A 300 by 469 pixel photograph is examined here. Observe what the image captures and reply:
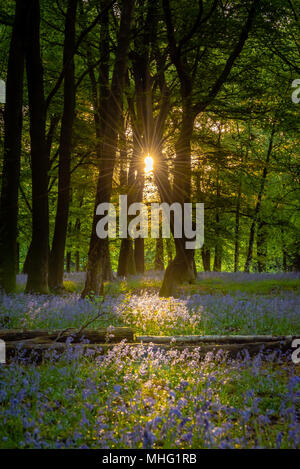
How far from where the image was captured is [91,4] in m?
14.1

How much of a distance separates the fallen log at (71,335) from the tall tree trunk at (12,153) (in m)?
5.71

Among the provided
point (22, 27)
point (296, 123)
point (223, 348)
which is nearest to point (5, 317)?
point (223, 348)

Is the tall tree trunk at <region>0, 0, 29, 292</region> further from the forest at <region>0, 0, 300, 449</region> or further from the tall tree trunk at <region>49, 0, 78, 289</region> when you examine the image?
the tall tree trunk at <region>49, 0, 78, 289</region>

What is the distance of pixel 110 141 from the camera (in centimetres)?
1127

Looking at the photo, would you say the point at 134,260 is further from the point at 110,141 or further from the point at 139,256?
the point at 110,141

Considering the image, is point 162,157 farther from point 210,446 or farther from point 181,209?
point 210,446

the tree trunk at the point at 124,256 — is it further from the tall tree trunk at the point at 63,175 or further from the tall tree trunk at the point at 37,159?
the tall tree trunk at the point at 37,159

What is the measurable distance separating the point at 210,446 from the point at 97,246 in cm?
834

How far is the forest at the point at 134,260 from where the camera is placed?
12.6 feet

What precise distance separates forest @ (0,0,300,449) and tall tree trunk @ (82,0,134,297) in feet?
0.13

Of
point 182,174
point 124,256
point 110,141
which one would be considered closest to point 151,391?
Result: point 110,141

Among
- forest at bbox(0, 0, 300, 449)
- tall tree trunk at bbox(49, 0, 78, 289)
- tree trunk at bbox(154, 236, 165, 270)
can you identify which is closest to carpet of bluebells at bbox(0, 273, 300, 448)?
forest at bbox(0, 0, 300, 449)

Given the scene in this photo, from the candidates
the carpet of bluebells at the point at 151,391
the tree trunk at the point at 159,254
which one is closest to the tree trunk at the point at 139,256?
the tree trunk at the point at 159,254

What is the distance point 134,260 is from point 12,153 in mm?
14757
